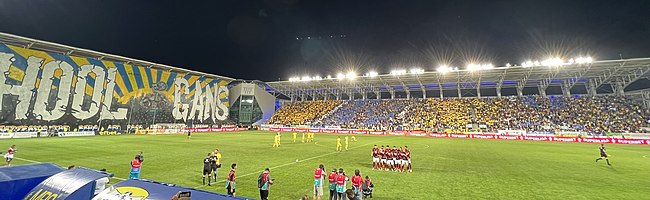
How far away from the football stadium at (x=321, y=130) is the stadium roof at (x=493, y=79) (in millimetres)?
471

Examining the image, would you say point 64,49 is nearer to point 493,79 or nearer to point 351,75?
point 351,75

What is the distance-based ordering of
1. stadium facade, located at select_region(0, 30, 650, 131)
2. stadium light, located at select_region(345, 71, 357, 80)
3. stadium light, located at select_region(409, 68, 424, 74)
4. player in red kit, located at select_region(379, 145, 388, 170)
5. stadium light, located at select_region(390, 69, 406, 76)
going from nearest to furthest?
player in red kit, located at select_region(379, 145, 388, 170)
stadium facade, located at select_region(0, 30, 650, 131)
stadium light, located at select_region(409, 68, 424, 74)
stadium light, located at select_region(390, 69, 406, 76)
stadium light, located at select_region(345, 71, 357, 80)

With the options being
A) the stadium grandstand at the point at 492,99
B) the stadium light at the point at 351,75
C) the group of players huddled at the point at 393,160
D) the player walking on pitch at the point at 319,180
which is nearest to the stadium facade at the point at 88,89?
the stadium grandstand at the point at 492,99

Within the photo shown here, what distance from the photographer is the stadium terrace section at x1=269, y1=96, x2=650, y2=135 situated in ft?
155

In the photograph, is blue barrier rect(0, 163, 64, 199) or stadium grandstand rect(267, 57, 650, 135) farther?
stadium grandstand rect(267, 57, 650, 135)

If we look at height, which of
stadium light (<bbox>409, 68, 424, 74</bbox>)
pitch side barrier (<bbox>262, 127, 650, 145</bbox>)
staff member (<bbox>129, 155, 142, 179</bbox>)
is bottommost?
staff member (<bbox>129, 155, 142, 179</bbox>)

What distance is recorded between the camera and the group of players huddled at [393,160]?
54.2ft

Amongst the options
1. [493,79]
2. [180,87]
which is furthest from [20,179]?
[493,79]

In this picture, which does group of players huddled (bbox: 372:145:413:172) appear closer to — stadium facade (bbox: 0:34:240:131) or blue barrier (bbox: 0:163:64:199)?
blue barrier (bbox: 0:163:64:199)

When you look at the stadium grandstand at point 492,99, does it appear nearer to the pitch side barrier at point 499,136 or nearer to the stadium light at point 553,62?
the stadium light at point 553,62

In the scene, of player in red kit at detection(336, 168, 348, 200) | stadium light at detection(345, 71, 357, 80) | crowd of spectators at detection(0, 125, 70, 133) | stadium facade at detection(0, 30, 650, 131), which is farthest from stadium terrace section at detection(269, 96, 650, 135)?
player in red kit at detection(336, 168, 348, 200)

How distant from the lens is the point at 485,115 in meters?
57.0

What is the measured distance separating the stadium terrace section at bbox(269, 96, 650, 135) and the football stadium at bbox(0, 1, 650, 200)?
38 centimetres

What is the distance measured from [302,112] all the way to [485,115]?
45.1m
